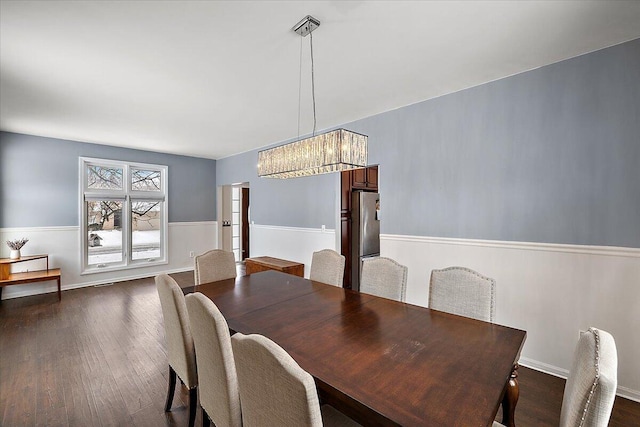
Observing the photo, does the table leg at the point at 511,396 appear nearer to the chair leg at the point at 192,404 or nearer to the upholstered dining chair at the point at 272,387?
the upholstered dining chair at the point at 272,387

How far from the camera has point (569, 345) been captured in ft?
7.89

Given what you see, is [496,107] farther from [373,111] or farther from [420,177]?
[373,111]

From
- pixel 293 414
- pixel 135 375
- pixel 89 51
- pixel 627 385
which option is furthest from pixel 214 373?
pixel 627 385

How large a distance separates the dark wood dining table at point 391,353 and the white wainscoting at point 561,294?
1293 millimetres

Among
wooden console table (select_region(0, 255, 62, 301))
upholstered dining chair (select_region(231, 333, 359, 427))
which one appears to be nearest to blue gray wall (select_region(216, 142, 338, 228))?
wooden console table (select_region(0, 255, 62, 301))

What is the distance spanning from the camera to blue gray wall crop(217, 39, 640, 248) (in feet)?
7.27

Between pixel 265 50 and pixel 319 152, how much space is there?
3.09 ft

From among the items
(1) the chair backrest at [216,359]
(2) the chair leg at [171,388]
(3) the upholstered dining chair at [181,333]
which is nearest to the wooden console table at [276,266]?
(2) the chair leg at [171,388]

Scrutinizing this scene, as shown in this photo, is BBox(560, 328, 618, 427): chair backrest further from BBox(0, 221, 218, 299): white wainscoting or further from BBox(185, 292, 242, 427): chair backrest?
BBox(0, 221, 218, 299): white wainscoting

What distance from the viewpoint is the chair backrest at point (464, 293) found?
189 centimetres

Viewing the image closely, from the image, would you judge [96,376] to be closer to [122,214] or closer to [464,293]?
[464,293]

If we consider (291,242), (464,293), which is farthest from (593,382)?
(291,242)

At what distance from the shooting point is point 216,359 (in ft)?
4.22

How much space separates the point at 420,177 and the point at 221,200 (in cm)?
508
